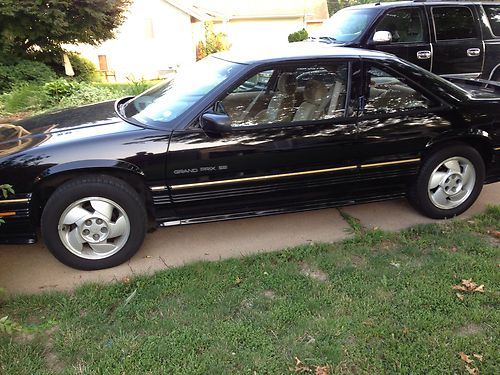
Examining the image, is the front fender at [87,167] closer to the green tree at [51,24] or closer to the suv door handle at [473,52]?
the suv door handle at [473,52]

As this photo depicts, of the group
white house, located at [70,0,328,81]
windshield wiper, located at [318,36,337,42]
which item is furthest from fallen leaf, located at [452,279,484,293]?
white house, located at [70,0,328,81]

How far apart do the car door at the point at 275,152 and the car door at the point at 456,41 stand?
4326mm

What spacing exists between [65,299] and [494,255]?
3179 millimetres

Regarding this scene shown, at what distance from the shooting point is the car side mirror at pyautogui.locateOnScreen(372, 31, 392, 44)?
682 cm

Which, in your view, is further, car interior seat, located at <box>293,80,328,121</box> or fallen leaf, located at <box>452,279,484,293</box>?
car interior seat, located at <box>293,80,328,121</box>

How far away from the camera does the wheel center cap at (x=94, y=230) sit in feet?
10.9

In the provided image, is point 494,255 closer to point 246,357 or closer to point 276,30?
point 246,357

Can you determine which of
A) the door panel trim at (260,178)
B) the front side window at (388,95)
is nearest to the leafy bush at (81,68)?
the door panel trim at (260,178)

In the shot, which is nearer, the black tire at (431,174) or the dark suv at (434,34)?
the black tire at (431,174)

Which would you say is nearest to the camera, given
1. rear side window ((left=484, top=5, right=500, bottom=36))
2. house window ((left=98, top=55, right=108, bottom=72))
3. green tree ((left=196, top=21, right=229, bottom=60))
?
rear side window ((left=484, top=5, right=500, bottom=36))

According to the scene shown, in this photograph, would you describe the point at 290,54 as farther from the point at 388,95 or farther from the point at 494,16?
the point at 494,16

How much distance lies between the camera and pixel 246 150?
3484 mm

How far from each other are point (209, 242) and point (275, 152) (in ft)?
3.26

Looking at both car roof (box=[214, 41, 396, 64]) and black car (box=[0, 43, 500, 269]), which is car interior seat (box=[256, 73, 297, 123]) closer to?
black car (box=[0, 43, 500, 269])
